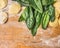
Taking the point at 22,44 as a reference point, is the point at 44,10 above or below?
above

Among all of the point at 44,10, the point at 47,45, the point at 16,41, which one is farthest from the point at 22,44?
the point at 44,10

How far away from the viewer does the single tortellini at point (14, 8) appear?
1.41 metres

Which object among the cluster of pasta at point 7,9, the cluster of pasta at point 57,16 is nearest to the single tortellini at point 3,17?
the cluster of pasta at point 7,9

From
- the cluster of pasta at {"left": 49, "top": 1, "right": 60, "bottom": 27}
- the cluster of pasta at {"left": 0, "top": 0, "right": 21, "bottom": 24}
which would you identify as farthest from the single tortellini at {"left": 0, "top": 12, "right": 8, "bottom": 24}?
the cluster of pasta at {"left": 49, "top": 1, "right": 60, "bottom": 27}

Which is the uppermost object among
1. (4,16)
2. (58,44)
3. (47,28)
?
(4,16)

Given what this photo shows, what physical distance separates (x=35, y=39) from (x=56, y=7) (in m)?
0.27

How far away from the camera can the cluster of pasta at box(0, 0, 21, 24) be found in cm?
140

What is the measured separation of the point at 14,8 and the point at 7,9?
0.20 ft

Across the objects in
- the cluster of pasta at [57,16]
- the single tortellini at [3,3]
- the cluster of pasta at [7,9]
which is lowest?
the cluster of pasta at [57,16]

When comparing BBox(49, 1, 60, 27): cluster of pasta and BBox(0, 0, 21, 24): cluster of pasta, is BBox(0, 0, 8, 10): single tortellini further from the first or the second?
BBox(49, 1, 60, 27): cluster of pasta

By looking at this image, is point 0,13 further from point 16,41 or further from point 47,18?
point 47,18

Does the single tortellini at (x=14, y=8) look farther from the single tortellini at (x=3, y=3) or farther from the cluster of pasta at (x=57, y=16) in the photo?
the cluster of pasta at (x=57, y=16)

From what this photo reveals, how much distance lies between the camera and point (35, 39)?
1.44m

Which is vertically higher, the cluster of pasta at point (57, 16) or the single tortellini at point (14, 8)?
the single tortellini at point (14, 8)
